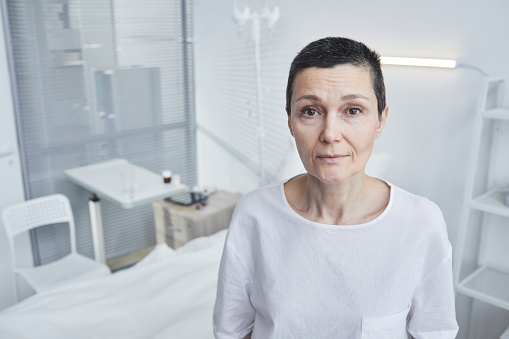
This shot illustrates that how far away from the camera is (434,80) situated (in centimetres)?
231

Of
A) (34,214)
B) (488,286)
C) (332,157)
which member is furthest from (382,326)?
(34,214)

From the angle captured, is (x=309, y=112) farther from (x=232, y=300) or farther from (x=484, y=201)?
(x=484, y=201)

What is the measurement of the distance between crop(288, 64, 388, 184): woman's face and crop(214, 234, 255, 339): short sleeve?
293 mm

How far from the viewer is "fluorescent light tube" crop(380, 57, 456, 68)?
2.12 metres

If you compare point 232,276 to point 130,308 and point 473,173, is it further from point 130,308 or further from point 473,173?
point 473,173

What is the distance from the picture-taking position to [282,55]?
10.2 feet

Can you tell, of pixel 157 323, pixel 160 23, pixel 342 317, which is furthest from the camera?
pixel 160 23

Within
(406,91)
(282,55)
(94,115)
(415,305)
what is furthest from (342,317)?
(94,115)

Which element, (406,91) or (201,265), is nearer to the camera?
(201,265)

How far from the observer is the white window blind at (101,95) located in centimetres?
296

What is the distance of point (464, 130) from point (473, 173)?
274 mm

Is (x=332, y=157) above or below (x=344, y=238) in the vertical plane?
above

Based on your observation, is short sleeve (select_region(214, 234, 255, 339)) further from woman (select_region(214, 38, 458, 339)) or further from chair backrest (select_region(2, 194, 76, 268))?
Result: chair backrest (select_region(2, 194, 76, 268))

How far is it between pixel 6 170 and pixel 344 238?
250 cm
